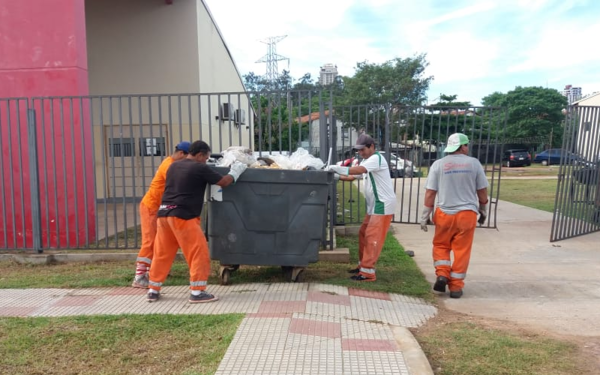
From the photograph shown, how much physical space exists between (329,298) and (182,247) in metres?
1.53

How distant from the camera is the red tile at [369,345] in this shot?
138 inches

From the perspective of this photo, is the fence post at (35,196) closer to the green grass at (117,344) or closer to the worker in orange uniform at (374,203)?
the green grass at (117,344)

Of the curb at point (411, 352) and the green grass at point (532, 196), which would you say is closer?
the curb at point (411, 352)

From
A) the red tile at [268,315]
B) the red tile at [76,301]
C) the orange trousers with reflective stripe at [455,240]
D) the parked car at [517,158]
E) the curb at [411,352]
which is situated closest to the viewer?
the curb at [411,352]

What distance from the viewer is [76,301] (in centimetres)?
471

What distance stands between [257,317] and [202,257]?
0.88m

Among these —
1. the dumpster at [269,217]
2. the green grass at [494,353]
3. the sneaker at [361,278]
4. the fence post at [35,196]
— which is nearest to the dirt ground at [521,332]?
the green grass at [494,353]

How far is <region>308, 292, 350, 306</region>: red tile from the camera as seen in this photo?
4.56 metres

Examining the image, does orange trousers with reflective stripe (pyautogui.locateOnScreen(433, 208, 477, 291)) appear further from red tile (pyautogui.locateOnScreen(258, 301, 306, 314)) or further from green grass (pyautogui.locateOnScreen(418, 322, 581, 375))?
A: red tile (pyautogui.locateOnScreen(258, 301, 306, 314))

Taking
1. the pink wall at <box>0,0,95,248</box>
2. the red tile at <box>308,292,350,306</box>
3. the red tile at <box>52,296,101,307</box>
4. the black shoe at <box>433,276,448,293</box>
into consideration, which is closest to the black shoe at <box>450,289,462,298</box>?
the black shoe at <box>433,276,448,293</box>

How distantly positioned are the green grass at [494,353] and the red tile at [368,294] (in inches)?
34.3

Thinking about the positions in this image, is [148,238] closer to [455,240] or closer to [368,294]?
[368,294]

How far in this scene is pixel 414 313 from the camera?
4.51 meters

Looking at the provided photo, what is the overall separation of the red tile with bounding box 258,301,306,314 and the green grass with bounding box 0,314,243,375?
290mm
